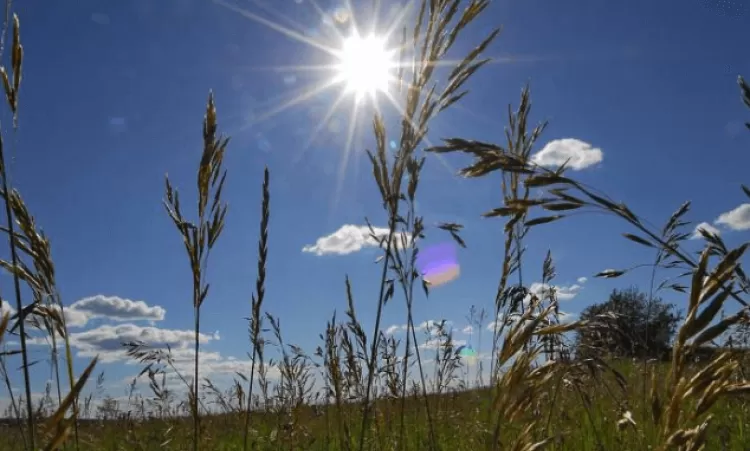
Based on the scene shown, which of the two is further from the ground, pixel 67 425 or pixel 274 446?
pixel 67 425

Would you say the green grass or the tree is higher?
the tree

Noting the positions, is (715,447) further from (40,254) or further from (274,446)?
(40,254)

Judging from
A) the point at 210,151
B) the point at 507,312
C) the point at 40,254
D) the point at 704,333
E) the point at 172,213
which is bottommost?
the point at 704,333

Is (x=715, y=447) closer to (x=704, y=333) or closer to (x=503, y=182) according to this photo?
(x=503, y=182)

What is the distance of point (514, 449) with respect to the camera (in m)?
1.52

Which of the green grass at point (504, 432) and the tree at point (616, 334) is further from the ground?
the tree at point (616, 334)

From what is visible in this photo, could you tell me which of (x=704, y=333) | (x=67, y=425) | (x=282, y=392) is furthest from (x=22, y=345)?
(x=282, y=392)

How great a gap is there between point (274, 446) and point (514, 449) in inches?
167

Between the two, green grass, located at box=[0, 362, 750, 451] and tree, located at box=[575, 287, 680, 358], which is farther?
green grass, located at box=[0, 362, 750, 451]

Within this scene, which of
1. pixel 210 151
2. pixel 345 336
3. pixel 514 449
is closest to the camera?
pixel 514 449

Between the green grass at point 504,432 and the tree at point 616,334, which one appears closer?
the tree at point 616,334

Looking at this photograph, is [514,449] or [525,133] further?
[525,133]

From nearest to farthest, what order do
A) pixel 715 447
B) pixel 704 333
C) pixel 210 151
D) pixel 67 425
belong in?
1. pixel 67 425
2. pixel 704 333
3. pixel 210 151
4. pixel 715 447

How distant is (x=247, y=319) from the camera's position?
3.51m
